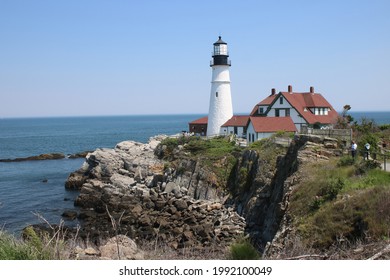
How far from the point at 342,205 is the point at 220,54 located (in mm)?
29341

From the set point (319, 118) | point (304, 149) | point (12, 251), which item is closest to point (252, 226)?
point (304, 149)

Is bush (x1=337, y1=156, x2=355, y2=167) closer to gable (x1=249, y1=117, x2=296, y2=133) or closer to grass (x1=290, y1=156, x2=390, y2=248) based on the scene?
grass (x1=290, y1=156, x2=390, y2=248)

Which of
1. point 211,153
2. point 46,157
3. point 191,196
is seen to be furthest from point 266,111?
point 46,157

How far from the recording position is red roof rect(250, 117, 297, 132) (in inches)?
1302

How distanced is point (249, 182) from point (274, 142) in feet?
10.4

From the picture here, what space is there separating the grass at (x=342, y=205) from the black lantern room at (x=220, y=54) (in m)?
25.6

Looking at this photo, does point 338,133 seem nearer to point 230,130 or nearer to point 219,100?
point 230,130

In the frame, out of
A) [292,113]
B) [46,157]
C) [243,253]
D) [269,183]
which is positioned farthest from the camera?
[46,157]

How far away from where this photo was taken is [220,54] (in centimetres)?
3997

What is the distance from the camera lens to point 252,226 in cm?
2045

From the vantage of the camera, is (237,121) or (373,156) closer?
(373,156)

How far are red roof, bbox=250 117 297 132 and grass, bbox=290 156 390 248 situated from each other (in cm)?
1742

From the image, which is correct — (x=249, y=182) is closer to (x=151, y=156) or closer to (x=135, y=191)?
(x=135, y=191)

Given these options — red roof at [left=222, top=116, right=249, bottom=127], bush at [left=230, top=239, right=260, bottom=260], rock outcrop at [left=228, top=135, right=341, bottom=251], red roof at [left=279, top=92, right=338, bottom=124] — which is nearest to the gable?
Result: red roof at [left=279, top=92, right=338, bottom=124]
